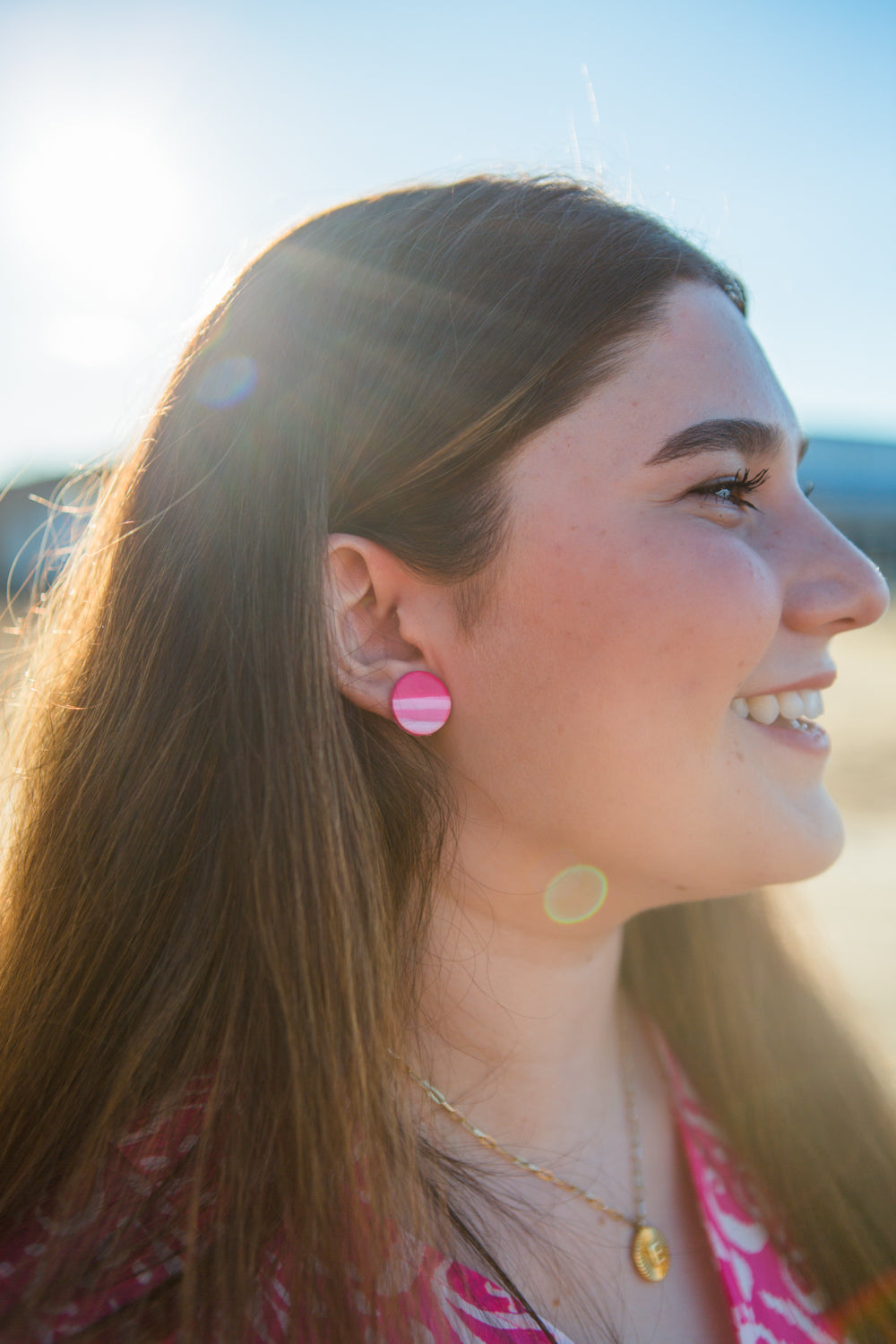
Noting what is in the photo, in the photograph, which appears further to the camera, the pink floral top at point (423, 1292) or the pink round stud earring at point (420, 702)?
the pink round stud earring at point (420, 702)

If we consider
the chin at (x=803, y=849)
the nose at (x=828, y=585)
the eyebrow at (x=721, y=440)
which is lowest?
the chin at (x=803, y=849)

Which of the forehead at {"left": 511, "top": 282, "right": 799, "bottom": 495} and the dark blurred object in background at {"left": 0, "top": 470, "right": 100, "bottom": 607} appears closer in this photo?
the forehead at {"left": 511, "top": 282, "right": 799, "bottom": 495}

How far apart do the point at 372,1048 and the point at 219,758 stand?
1.70 feet

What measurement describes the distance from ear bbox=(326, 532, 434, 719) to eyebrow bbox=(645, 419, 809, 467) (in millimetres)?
488

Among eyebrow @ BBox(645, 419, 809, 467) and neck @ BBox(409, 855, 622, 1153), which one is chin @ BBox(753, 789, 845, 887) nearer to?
neck @ BBox(409, 855, 622, 1153)

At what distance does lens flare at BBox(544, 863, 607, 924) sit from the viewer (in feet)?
4.93

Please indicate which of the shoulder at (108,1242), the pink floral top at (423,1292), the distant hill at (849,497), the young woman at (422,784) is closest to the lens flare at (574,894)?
the young woman at (422,784)

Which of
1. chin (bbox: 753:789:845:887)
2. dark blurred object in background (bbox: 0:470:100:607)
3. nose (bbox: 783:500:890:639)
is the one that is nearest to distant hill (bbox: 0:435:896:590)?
dark blurred object in background (bbox: 0:470:100:607)

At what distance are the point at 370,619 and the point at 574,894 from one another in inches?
25.2

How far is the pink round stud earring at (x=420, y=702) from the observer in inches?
55.2

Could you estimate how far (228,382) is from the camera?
1.50 meters

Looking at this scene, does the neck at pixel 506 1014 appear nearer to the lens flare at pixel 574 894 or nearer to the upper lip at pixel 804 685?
the lens flare at pixel 574 894

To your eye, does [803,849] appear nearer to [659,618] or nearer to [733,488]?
[659,618]

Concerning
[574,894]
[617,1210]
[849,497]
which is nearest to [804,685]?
[574,894]
